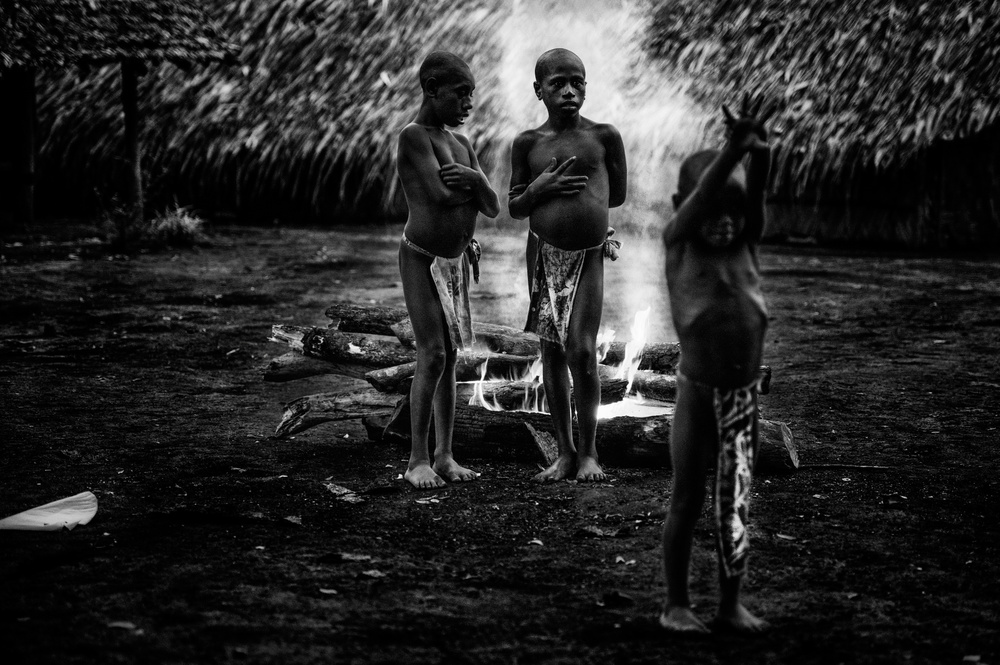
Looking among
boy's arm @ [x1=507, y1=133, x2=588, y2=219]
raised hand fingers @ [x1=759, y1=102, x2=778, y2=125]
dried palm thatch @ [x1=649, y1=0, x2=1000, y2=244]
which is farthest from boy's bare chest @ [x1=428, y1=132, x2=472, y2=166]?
raised hand fingers @ [x1=759, y1=102, x2=778, y2=125]

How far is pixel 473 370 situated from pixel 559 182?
1359mm

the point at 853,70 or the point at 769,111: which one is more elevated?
the point at 853,70

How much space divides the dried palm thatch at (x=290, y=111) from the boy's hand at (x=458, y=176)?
9.28 m

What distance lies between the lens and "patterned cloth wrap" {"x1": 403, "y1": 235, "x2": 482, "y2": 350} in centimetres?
440

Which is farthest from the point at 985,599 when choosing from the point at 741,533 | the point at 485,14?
the point at 485,14

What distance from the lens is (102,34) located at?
1276 cm

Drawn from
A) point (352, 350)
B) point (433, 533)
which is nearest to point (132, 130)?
point (352, 350)

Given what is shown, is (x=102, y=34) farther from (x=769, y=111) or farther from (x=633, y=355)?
(x=633, y=355)

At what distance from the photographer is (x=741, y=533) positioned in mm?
2891

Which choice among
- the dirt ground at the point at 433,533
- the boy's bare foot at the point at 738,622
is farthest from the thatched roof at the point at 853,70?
the boy's bare foot at the point at 738,622

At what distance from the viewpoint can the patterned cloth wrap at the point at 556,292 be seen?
174 inches

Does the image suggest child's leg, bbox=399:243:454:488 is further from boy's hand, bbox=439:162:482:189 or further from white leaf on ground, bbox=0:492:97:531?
white leaf on ground, bbox=0:492:97:531

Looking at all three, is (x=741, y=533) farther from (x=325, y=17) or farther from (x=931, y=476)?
(x=325, y=17)

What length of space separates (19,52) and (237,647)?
36.5 feet
